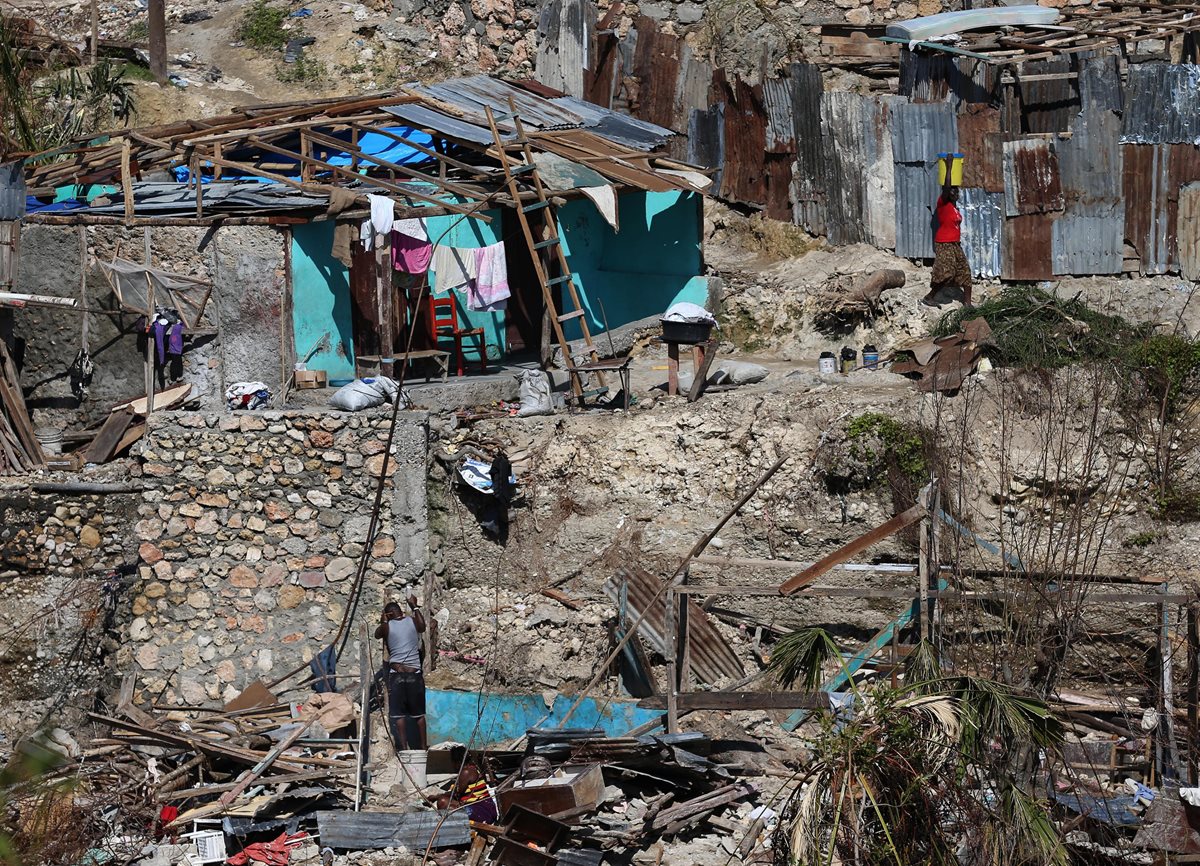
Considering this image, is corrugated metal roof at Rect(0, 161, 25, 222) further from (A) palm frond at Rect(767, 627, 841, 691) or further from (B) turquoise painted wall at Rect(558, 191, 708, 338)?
(A) palm frond at Rect(767, 627, 841, 691)

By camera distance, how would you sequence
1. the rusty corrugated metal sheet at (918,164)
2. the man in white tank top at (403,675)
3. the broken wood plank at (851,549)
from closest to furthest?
the broken wood plank at (851,549) → the man in white tank top at (403,675) → the rusty corrugated metal sheet at (918,164)

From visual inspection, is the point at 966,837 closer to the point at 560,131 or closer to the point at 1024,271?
the point at 1024,271

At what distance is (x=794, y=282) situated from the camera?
671 inches

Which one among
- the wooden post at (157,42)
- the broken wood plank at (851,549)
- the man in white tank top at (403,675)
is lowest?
the man in white tank top at (403,675)

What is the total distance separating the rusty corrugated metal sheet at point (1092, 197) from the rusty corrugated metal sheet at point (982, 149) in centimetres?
63

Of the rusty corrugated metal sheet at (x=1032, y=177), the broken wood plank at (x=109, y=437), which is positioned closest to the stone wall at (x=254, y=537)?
the broken wood plank at (x=109, y=437)

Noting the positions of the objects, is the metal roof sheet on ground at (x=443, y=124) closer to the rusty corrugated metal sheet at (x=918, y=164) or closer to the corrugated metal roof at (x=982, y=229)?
the rusty corrugated metal sheet at (x=918, y=164)

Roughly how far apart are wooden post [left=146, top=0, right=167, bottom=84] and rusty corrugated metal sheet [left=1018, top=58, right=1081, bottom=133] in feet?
37.0

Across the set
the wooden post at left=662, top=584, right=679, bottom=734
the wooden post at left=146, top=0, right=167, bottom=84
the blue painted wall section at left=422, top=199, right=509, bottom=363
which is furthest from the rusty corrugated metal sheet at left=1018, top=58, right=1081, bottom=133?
the wooden post at left=146, top=0, right=167, bottom=84

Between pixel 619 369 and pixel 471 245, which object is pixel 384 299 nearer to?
pixel 471 245

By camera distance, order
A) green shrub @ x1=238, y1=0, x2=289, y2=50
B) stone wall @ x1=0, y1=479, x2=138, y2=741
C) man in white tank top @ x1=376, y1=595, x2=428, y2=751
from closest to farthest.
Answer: man in white tank top @ x1=376, y1=595, x2=428, y2=751
stone wall @ x1=0, y1=479, x2=138, y2=741
green shrub @ x1=238, y1=0, x2=289, y2=50

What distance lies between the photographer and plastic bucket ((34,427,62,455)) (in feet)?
46.4

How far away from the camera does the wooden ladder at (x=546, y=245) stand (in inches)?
593

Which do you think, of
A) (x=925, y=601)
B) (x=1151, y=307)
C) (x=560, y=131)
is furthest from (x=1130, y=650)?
(x=560, y=131)
